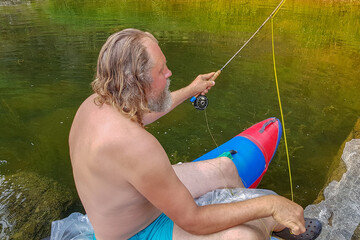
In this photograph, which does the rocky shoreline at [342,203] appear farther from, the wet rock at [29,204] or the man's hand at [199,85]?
the wet rock at [29,204]

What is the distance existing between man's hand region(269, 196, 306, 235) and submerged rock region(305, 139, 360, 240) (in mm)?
919

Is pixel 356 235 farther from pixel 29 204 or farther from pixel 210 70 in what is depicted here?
pixel 210 70

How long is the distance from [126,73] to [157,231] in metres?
1.02

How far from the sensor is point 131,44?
1612 millimetres

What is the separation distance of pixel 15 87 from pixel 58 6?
9.68 m

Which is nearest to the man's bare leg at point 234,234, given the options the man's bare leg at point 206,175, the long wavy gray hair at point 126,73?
the man's bare leg at point 206,175

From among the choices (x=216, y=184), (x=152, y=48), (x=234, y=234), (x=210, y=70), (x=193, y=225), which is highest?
(x=152, y=48)

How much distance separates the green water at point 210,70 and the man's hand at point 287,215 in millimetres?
1707

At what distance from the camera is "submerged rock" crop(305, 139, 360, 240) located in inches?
101

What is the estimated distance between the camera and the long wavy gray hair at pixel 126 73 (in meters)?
1.61

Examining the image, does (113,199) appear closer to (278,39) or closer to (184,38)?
(184,38)

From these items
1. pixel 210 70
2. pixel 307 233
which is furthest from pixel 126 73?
pixel 210 70

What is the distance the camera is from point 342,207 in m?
2.78

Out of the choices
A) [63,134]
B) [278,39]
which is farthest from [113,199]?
[278,39]
